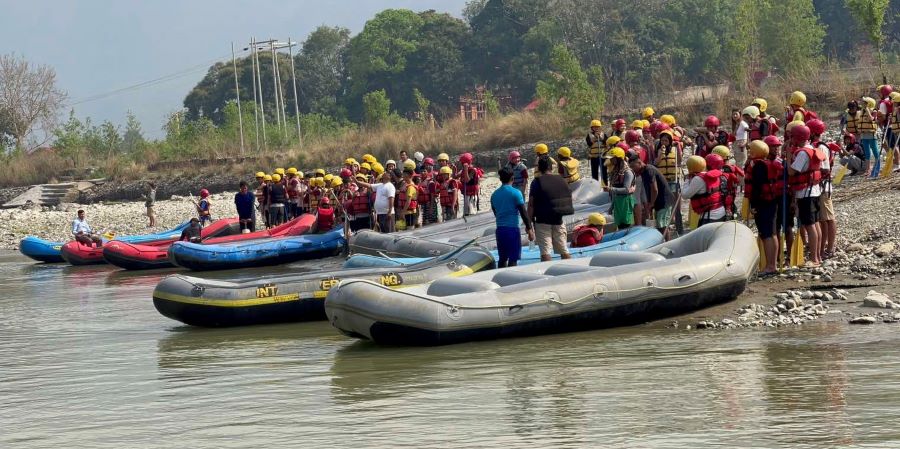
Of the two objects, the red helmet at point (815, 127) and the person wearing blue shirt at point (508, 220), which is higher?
the red helmet at point (815, 127)

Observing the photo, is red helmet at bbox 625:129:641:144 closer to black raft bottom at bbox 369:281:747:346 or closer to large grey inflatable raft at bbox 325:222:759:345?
large grey inflatable raft at bbox 325:222:759:345

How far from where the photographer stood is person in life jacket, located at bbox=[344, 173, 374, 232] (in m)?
20.3

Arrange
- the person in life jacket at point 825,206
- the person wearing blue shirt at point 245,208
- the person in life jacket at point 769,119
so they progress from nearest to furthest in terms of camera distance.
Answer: the person in life jacket at point 825,206
the person in life jacket at point 769,119
the person wearing blue shirt at point 245,208

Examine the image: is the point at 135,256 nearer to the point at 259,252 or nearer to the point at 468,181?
the point at 259,252

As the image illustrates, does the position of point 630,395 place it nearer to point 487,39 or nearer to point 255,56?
point 255,56

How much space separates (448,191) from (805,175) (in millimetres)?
8998

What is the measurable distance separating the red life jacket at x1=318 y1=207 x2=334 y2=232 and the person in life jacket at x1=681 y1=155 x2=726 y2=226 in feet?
29.5

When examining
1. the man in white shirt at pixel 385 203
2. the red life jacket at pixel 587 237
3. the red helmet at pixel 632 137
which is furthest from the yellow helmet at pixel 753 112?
the man in white shirt at pixel 385 203

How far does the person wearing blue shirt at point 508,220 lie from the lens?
12.9 m

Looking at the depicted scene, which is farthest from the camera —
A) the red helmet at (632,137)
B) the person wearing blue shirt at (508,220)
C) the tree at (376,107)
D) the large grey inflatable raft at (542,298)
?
the tree at (376,107)

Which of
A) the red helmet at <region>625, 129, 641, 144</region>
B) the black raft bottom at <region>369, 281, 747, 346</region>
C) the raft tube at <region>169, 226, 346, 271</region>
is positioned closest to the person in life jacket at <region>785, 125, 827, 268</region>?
the black raft bottom at <region>369, 281, 747, 346</region>

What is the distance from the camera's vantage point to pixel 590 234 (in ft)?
46.9

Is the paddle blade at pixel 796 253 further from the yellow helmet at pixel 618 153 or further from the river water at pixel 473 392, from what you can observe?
the yellow helmet at pixel 618 153

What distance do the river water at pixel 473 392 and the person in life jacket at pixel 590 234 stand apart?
9.82 ft
